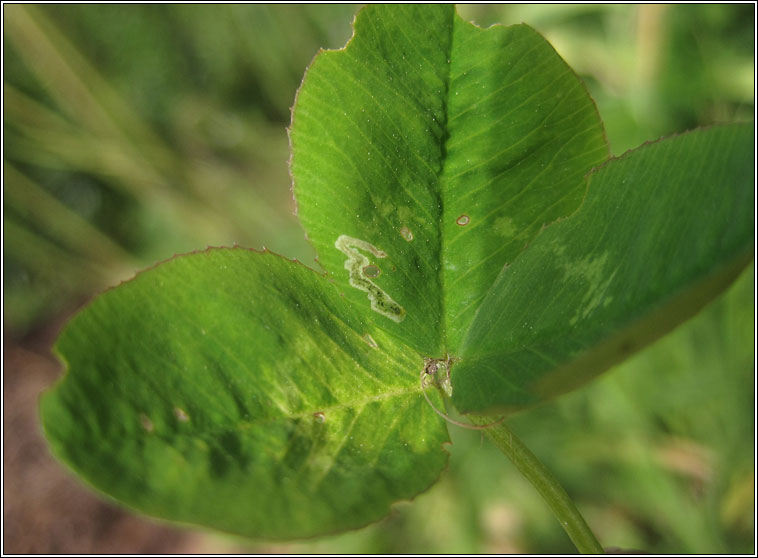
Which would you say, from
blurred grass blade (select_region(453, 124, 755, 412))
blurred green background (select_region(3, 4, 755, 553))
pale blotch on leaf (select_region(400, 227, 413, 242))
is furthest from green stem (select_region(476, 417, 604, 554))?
blurred green background (select_region(3, 4, 755, 553))

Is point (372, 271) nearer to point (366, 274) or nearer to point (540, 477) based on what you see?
point (366, 274)

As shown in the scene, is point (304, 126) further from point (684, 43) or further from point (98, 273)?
point (98, 273)

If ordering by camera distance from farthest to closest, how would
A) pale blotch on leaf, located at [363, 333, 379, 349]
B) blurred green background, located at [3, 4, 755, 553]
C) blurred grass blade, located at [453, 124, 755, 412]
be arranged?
blurred green background, located at [3, 4, 755, 553], pale blotch on leaf, located at [363, 333, 379, 349], blurred grass blade, located at [453, 124, 755, 412]

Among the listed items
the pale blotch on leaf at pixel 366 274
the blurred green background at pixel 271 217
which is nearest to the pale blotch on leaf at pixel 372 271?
the pale blotch on leaf at pixel 366 274

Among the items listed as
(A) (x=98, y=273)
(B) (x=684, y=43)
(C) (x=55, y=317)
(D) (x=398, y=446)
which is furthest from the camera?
(C) (x=55, y=317)

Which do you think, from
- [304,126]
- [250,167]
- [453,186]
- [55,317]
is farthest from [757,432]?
[55,317]

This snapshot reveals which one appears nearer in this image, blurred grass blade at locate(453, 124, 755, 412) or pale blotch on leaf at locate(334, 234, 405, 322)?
blurred grass blade at locate(453, 124, 755, 412)

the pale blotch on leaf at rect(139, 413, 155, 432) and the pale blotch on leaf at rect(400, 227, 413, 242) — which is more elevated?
the pale blotch on leaf at rect(400, 227, 413, 242)

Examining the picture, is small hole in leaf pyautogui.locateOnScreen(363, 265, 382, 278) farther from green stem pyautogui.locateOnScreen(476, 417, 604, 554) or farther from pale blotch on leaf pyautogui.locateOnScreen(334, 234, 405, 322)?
green stem pyautogui.locateOnScreen(476, 417, 604, 554)
